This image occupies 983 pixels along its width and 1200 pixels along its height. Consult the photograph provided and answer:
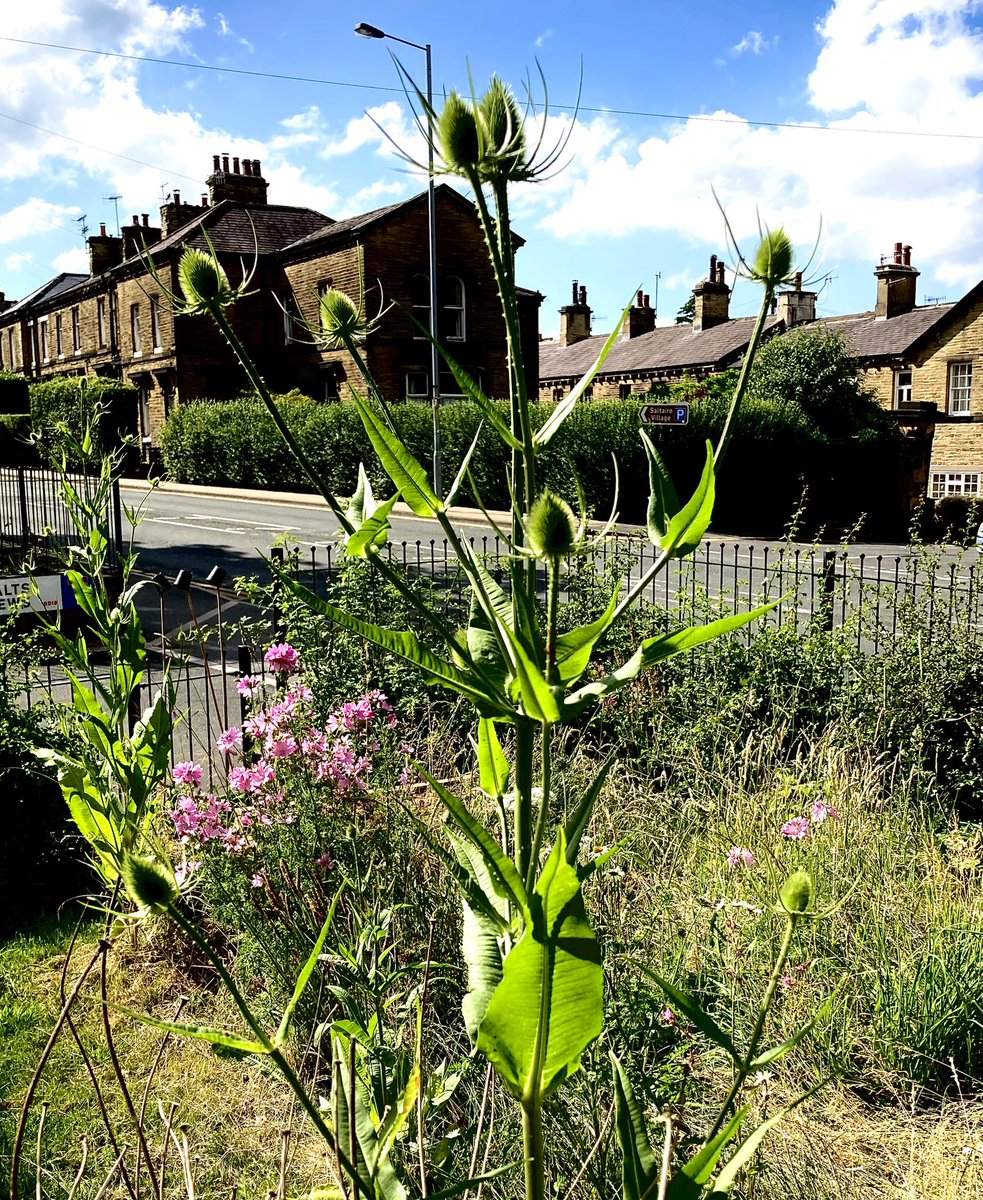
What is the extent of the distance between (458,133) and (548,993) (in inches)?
31.1

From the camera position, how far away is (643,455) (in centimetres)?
2334

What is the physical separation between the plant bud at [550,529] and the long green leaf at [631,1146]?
1.85ft

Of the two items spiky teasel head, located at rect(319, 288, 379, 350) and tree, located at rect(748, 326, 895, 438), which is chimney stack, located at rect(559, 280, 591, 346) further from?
spiky teasel head, located at rect(319, 288, 379, 350)

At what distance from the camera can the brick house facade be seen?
3084 centimetres

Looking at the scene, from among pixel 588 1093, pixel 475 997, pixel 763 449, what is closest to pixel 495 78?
pixel 475 997

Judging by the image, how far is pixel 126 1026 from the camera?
3918mm

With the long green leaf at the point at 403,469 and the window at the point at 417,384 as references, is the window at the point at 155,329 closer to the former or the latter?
the window at the point at 417,384

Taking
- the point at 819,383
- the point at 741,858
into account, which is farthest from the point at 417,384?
the point at 741,858

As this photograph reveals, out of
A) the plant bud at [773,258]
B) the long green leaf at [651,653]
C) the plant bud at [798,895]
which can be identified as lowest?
the plant bud at [798,895]

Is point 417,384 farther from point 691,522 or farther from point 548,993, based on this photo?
point 548,993

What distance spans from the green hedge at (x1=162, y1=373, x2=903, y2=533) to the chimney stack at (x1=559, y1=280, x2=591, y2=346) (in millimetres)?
19734

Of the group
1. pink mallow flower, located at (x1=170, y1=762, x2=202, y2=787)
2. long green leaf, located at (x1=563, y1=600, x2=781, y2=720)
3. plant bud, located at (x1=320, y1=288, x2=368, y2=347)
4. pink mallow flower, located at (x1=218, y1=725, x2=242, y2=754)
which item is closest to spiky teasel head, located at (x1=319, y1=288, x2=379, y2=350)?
plant bud, located at (x1=320, y1=288, x2=368, y2=347)

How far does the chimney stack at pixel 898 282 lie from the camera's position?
35281 millimetres

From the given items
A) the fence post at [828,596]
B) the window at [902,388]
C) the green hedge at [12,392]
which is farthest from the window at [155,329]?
the fence post at [828,596]
